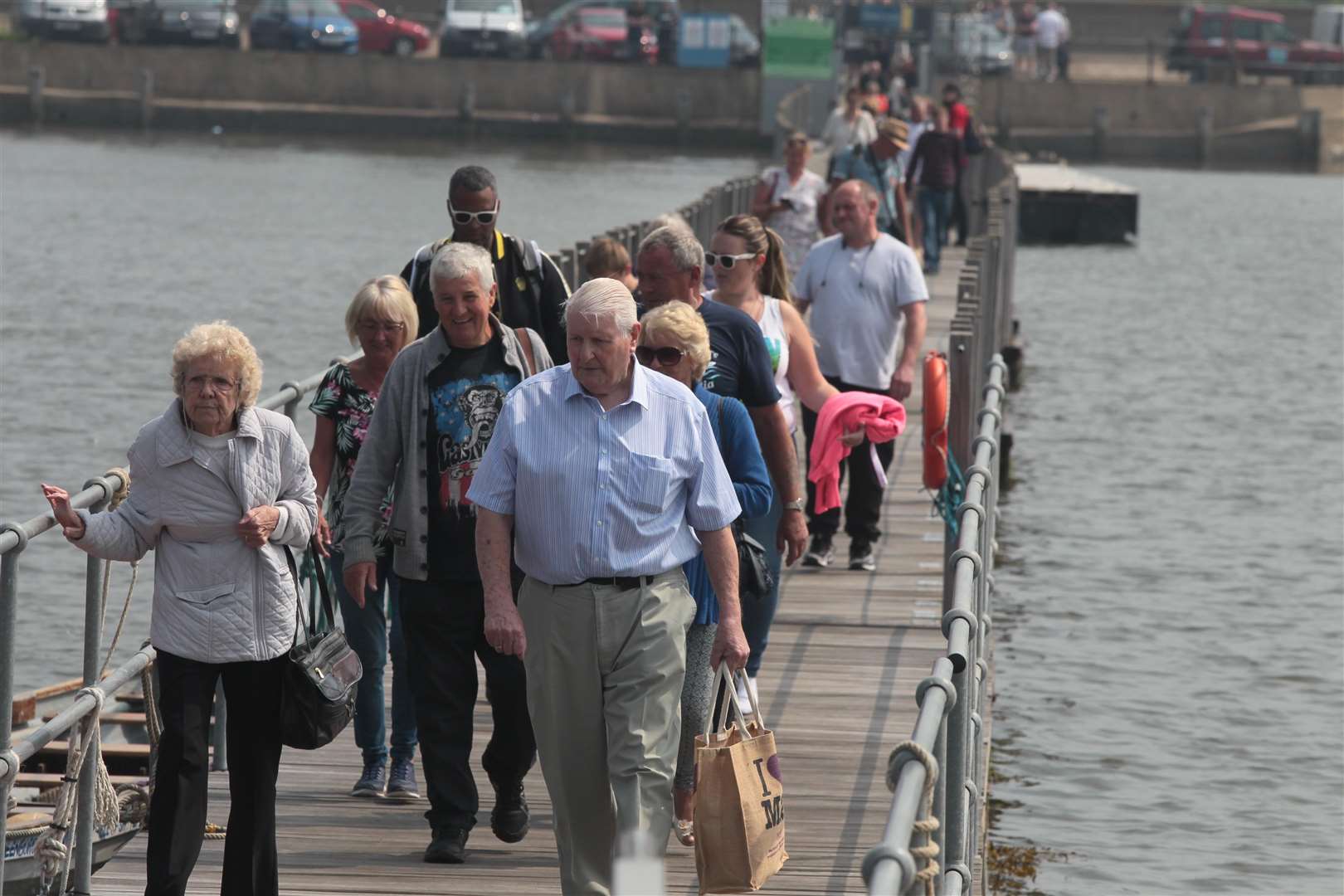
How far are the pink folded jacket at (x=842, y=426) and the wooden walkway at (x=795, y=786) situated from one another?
73 centimetres

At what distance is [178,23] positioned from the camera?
54.5 m

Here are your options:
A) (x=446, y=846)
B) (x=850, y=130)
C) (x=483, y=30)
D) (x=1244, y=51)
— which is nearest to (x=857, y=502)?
(x=446, y=846)

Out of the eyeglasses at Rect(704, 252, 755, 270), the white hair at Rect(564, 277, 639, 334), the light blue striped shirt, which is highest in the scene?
the white hair at Rect(564, 277, 639, 334)

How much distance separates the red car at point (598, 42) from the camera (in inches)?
2179

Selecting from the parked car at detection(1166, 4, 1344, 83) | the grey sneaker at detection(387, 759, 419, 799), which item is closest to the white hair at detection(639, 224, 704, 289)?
the grey sneaker at detection(387, 759, 419, 799)

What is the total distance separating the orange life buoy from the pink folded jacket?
0.37 metres

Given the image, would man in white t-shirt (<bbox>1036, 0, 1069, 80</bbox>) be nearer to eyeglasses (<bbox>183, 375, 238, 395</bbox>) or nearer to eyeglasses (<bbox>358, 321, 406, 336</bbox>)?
eyeglasses (<bbox>358, 321, 406, 336</bbox>)

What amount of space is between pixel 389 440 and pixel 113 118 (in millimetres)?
51137

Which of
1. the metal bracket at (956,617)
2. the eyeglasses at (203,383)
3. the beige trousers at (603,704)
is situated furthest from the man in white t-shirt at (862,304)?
the metal bracket at (956,617)

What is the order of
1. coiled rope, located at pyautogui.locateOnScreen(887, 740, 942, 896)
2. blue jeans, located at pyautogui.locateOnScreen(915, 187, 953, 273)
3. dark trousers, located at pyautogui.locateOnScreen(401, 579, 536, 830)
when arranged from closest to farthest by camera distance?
coiled rope, located at pyautogui.locateOnScreen(887, 740, 942, 896)
dark trousers, located at pyautogui.locateOnScreen(401, 579, 536, 830)
blue jeans, located at pyautogui.locateOnScreen(915, 187, 953, 273)

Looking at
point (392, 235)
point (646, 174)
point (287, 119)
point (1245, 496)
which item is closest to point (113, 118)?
point (287, 119)

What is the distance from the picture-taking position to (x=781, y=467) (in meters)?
7.09

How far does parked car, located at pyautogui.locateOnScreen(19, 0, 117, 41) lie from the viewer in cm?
5441

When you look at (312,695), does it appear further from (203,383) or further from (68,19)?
(68,19)
